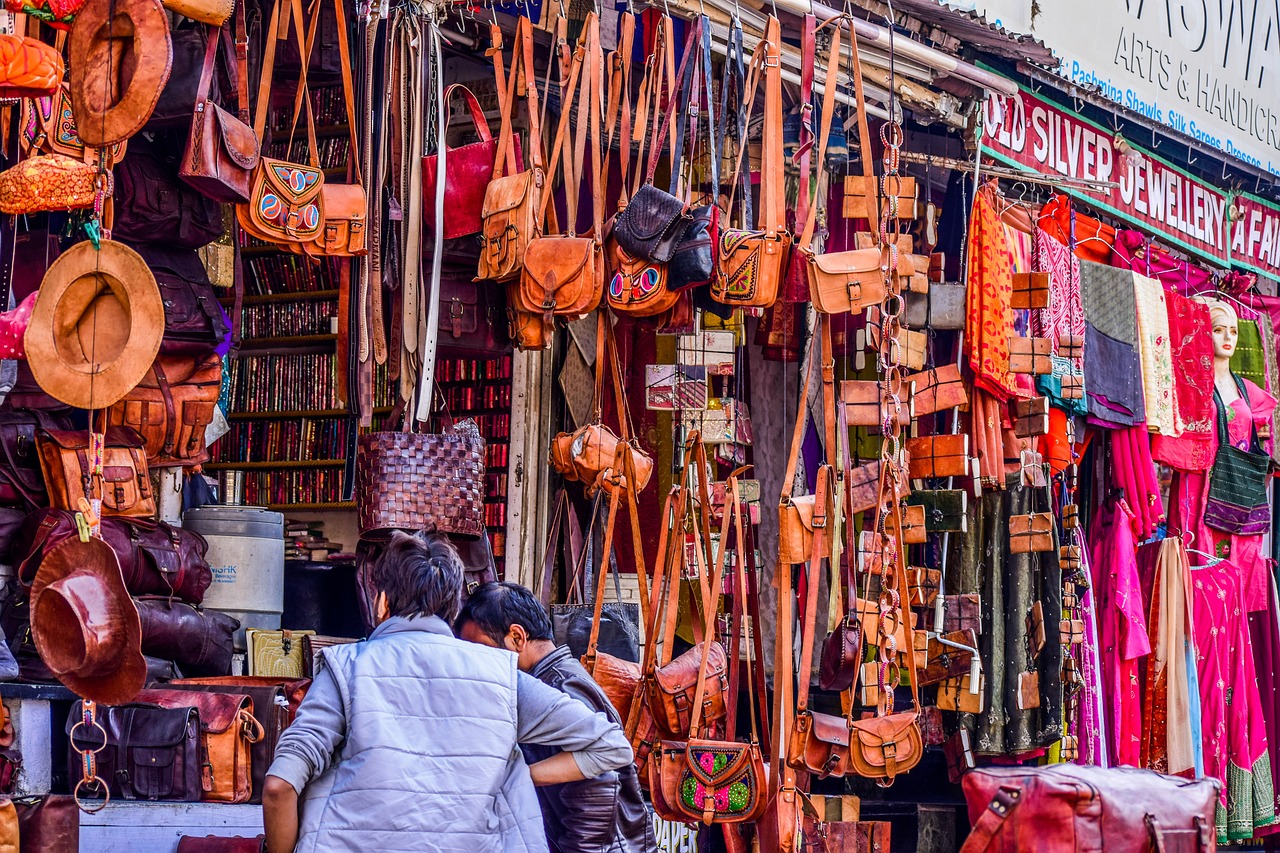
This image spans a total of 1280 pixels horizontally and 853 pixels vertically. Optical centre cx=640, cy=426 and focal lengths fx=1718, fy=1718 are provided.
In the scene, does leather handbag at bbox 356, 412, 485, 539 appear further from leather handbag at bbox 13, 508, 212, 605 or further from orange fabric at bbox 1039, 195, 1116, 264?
Result: orange fabric at bbox 1039, 195, 1116, 264

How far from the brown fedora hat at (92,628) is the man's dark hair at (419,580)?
70 centimetres

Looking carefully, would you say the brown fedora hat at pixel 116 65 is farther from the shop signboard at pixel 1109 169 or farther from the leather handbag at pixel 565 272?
the shop signboard at pixel 1109 169

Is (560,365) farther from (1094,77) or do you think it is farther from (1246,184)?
(1246,184)

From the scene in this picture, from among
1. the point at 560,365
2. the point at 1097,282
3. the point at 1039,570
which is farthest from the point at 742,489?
the point at 1097,282

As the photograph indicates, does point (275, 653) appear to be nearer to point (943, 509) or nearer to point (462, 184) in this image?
point (462, 184)

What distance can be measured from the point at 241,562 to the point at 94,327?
1.68 m

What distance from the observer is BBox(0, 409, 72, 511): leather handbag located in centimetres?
493

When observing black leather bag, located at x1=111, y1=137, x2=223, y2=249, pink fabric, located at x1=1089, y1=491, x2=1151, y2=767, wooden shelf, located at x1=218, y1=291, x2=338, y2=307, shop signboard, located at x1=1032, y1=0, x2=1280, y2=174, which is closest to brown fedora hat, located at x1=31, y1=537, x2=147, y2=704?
black leather bag, located at x1=111, y1=137, x2=223, y2=249

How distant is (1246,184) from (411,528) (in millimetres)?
5709

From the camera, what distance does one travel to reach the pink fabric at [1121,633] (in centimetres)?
766

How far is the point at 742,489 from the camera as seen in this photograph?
21.9 feet

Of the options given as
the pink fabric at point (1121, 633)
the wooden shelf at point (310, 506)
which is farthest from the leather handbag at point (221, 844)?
the pink fabric at point (1121, 633)

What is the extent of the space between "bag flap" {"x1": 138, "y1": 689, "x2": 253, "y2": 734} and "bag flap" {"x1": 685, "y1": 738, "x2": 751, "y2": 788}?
1334mm

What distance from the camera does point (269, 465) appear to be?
308 inches
